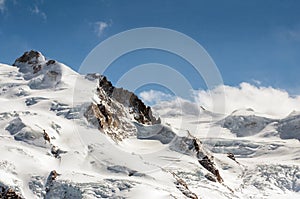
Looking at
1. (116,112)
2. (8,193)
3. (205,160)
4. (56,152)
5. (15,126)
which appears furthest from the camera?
(116,112)

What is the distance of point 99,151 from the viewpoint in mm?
68438

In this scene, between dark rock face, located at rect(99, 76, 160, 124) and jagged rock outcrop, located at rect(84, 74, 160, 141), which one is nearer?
jagged rock outcrop, located at rect(84, 74, 160, 141)

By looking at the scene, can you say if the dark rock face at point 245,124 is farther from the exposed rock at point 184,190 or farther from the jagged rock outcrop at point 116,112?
the exposed rock at point 184,190

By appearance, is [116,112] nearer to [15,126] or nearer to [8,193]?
[15,126]

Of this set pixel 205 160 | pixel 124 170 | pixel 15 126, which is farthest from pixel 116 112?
pixel 124 170

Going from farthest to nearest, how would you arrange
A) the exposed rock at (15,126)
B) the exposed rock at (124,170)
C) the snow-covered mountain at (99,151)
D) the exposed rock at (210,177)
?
the exposed rock at (210,177) → the exposed rock at (15,126) → the exposed rock at (124,170) → the snow-covered mountain at (99,151)

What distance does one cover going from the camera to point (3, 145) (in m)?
64.1

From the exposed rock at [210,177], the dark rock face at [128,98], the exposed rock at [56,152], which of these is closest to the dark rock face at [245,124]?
the dark rock face at [128,98]

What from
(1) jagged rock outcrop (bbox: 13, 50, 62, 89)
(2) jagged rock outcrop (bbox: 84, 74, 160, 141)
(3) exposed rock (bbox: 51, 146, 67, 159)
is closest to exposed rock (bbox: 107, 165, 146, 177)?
(3) exposed rock (bbox: 51, 146, 67, 159)

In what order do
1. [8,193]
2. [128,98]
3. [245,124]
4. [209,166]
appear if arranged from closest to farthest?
1. [8,193]
2. [209,166]
3. [128,98]
4. [245,124]

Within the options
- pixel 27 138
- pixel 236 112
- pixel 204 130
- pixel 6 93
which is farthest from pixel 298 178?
pixel 236 112

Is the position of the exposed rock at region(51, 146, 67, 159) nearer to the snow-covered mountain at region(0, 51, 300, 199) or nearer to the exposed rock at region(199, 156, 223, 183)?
the snow-covered mountain at region(0, 51, 300, 199)

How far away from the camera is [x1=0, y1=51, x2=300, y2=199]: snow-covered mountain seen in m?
57.9

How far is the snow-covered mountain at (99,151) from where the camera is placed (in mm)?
57938
